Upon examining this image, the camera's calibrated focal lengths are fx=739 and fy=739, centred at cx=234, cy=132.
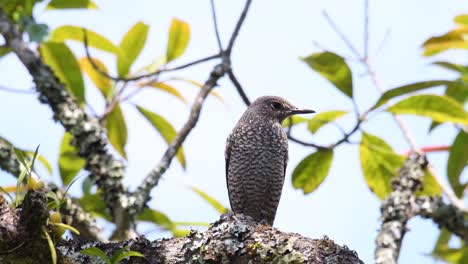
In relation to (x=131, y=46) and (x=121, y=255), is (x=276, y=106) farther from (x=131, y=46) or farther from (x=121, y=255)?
(x=121, y=255)

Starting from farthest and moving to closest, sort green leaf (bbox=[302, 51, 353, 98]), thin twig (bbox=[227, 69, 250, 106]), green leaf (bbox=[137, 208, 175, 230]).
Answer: green leaf (bbox=[137, 208, 175, 230]) < thin twig (bbox=[227, 69, 250, 106]) < green leaf (bbox=[302, 51, 353, 98])

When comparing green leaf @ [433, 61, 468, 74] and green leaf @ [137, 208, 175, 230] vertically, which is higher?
green leaf @ [433, 61, 468, 74]

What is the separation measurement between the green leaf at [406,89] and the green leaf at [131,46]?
181 centimetres

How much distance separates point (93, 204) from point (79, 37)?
45.3 inches

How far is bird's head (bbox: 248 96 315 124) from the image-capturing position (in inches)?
239

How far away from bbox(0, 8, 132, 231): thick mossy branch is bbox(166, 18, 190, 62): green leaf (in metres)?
1.03

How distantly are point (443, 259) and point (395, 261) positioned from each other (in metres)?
1.08

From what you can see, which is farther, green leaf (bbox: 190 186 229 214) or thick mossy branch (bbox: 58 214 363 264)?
green leaf (bbox: 190 186 229 214)

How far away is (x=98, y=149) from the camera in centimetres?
460

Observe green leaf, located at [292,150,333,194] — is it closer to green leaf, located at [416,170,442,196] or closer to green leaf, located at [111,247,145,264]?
green leaf, located at [416,170,442,196]

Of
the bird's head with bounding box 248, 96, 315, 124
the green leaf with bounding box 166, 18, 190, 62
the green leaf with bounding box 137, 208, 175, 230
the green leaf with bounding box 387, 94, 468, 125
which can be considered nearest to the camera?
the green leaf with bounding box 387, 94, 468, 125

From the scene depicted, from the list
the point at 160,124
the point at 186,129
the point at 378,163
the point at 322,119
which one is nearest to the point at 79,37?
the point at 160,124

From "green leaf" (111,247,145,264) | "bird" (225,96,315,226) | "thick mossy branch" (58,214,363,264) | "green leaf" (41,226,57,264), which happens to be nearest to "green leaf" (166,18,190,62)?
"bird" (225,96,315,226)

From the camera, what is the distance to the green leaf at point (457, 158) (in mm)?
4344
